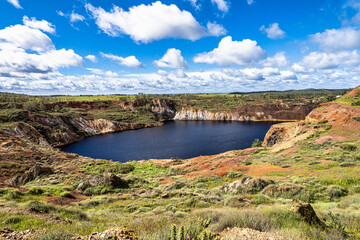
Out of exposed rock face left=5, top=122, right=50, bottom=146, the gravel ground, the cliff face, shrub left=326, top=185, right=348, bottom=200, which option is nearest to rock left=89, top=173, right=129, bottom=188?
the gravel ground

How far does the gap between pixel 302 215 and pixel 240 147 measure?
1932 inches

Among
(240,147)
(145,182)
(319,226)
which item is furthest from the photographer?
(240,147)

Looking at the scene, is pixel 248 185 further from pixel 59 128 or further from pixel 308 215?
pixel 59 128

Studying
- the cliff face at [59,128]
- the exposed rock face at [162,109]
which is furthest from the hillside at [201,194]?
the exposed rock face at [162,109]

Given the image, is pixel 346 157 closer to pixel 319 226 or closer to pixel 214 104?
pixel 319 226

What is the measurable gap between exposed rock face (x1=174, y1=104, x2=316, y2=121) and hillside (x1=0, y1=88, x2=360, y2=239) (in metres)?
64.3

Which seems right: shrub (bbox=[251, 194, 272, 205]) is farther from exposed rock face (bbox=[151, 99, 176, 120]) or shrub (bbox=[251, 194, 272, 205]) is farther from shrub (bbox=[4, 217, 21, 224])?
exposed rock face (bbox=[151, 99, 176, 120])

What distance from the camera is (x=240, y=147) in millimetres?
52906

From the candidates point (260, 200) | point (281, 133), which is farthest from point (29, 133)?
point (281, 133)

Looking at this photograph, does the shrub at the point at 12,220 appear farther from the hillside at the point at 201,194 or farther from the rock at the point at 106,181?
the rock at the point at 106,181

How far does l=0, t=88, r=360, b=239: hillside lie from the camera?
17.4ft

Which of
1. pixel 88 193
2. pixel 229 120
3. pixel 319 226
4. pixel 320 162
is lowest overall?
pixel 229 120

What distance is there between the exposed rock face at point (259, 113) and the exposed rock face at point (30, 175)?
3997 inches

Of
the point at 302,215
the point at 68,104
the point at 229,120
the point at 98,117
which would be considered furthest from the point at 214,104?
the point at 302,215
